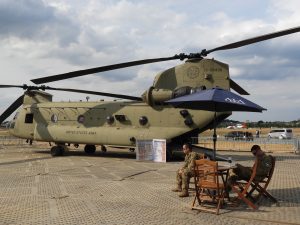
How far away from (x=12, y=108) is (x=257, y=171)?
19622 millimetres

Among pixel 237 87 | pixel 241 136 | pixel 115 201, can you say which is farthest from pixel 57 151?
pixel 241 136

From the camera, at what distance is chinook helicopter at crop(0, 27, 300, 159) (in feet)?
57.2

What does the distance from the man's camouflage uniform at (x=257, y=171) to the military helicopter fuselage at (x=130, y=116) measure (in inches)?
333

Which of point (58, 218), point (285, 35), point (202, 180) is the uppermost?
point (285, 35)

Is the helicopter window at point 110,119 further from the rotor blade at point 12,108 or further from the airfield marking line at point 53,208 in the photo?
the airfield marking line at point 53,208

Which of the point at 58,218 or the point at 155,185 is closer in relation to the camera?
the point at 58,218

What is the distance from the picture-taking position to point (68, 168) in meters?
15.1

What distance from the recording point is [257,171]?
8266 millimetres

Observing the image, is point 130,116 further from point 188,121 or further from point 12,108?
point 12,108

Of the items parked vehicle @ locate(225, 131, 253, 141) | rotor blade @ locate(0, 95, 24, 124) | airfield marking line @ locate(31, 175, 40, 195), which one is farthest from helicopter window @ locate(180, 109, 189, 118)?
parked vehicle @ locate(225, 131, 253, 141)

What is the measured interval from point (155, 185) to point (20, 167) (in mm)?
6877

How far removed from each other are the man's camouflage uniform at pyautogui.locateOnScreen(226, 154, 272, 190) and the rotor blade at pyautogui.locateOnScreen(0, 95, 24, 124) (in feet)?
62.1

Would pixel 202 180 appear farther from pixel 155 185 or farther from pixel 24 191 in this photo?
pixel 24 191

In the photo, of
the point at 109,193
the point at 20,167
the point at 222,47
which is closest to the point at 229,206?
the point at 109,193
